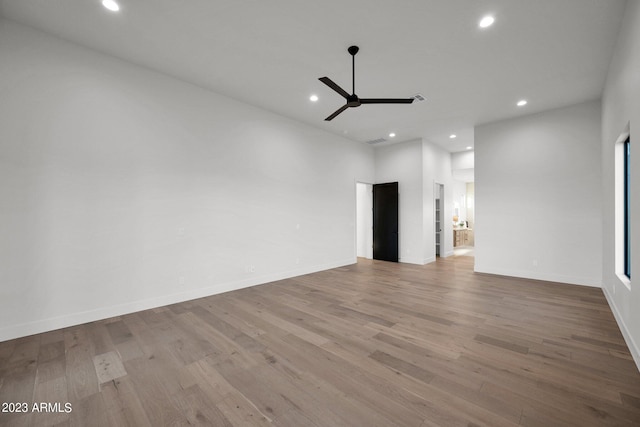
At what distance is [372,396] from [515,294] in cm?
386

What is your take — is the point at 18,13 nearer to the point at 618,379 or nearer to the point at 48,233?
the point at 48,233

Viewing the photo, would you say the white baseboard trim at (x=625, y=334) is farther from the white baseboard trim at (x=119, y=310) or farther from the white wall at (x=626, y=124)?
the white baseboard trim at (x=119, y=310)

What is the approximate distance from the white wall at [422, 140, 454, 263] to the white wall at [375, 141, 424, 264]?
0.16m

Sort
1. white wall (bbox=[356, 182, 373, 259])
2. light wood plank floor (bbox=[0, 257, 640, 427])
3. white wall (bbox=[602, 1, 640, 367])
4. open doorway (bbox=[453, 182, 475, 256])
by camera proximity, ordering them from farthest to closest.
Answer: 1. open doorway (bbox=[453, 182, 475, 256])
2. white wall (bbox=[356, 182, 373, 259])
3. white wall (bbox=[602, 1, 640, 367])
4. light wood plank floor (bbox=[0, 257, 640, 427])

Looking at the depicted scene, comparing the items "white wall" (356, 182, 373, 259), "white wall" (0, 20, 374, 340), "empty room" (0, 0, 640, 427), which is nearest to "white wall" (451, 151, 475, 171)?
"empty room" (0, 0, 640, 427)

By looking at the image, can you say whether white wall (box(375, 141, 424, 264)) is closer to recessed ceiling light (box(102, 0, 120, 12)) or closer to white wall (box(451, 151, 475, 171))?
white wall (box(451, 151, 475, 171))

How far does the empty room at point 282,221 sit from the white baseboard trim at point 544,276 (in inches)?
1.7

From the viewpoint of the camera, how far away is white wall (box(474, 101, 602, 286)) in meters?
4.96

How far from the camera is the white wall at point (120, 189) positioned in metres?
2.98

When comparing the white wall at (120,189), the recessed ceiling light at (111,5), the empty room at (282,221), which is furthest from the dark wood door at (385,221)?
the recessed ceiling light at (111,5)

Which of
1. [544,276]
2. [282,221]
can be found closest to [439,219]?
[544,276]

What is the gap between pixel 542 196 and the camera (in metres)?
5.44

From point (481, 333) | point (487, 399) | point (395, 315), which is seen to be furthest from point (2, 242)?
point (481, 333)

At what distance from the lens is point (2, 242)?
287 centimetres
